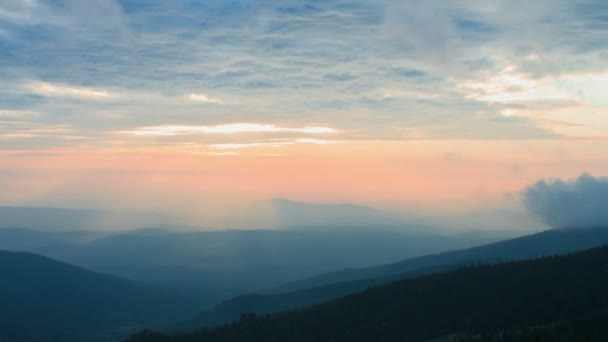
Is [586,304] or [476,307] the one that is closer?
[586,304]

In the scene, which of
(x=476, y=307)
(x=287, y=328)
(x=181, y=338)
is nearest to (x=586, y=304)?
(x=476, y=307)

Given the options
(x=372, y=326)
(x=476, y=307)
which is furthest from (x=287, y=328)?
(x=476, y=307)

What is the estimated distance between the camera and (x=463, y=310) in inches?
4476

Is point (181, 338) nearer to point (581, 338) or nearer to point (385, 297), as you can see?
point (385, 297)

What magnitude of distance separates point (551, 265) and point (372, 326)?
1846 inches

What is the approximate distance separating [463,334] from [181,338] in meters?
64.0

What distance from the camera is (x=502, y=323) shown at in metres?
100

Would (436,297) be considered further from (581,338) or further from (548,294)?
(581,338)

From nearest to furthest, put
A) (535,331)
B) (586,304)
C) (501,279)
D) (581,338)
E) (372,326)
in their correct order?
(581,338), (535,331), (586,304), (372,326), (501,279)

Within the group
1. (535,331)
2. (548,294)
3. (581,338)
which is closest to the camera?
(581,338)

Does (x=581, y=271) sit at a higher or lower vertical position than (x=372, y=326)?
higher

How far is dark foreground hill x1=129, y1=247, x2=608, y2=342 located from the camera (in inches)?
3814

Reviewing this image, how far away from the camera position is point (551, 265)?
415 feet

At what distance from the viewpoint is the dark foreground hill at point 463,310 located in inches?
3814
